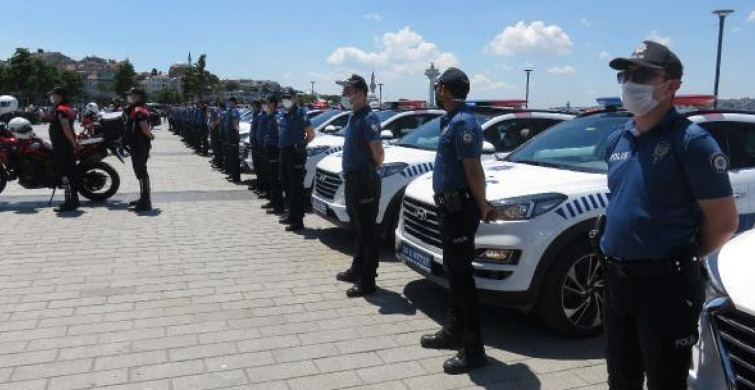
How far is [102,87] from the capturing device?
151875 millimetres

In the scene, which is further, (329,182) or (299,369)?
(329,182)

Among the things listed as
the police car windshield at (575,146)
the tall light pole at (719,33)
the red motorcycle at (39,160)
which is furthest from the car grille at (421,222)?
the tall light pole at (719,33)

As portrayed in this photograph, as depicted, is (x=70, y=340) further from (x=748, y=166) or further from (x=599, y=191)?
(x=748, y=166)

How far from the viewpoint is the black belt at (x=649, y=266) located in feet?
7.89

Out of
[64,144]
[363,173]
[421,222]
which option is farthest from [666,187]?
[64,144]

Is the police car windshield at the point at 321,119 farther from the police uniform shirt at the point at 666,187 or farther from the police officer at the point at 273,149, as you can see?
the police uniform shirt at the point at 666,187

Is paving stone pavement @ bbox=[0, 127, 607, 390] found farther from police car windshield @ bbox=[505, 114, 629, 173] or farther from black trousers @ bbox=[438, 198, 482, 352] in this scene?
police car windshield @ bbox=[505, 114, 629, 173]

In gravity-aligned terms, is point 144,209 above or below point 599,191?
below

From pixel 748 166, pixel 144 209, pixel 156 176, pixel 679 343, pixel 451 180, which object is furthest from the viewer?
pixel 156 176

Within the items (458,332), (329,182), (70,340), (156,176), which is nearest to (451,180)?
(458,332)

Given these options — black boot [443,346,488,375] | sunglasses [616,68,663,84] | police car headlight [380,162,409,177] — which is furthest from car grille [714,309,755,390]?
police car headlight [380,162,409,177]

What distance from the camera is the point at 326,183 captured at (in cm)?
747

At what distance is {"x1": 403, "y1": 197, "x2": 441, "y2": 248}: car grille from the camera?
15.7ft

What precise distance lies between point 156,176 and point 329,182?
30.0ft
